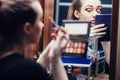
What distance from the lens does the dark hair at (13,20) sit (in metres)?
0.77

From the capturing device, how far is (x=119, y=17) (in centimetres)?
150

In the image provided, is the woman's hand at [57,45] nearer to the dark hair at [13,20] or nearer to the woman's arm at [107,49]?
the dark hair at [13,20]

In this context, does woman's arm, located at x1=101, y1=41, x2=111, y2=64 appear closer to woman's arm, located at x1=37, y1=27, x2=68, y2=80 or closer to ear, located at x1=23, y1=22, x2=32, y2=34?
woman's arm, located at x1=37, y1=27, x2=68, y2=80

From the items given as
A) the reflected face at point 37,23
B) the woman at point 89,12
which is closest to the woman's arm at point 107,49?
the woman at point 89,12

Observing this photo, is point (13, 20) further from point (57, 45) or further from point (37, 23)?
point (57, 45)

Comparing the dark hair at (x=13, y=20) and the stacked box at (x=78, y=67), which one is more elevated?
the dark hair at (x=13, y=20)

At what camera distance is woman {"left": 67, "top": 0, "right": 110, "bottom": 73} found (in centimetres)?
151

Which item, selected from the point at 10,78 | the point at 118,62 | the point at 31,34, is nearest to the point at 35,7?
the point at 31,34

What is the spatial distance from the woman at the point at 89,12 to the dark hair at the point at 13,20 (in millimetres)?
746

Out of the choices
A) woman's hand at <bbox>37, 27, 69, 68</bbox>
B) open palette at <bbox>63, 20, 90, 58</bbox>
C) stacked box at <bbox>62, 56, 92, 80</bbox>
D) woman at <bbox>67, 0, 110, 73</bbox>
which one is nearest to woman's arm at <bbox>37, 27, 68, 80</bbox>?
woman's hand at <bbox>37, 27, 69, 68</bbox>

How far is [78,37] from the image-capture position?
49.4 inches

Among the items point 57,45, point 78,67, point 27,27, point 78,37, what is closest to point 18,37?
point 27,27

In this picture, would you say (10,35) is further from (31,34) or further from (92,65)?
(92,65)

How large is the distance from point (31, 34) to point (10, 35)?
0.06 m
